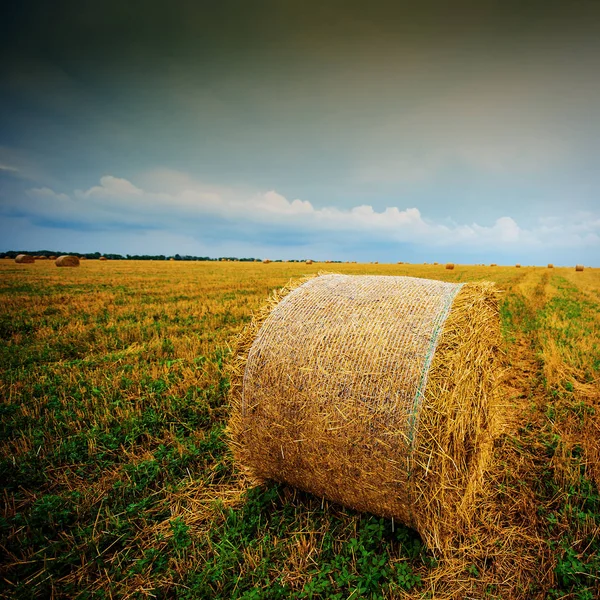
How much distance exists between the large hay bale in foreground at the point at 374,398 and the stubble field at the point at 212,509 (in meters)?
0.28

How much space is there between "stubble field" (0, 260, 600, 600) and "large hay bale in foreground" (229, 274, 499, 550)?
0.93 feet

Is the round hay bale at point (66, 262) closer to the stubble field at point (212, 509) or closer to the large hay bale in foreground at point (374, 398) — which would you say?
the stubble field at point (212, 509)

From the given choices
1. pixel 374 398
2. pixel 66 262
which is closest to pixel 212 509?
pixel 374 398

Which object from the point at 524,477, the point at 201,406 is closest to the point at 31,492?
the point at 201,406

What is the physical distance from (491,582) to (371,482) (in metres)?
1.12

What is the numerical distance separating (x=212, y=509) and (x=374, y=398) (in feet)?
6.28

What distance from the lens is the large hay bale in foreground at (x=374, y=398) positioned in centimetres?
269

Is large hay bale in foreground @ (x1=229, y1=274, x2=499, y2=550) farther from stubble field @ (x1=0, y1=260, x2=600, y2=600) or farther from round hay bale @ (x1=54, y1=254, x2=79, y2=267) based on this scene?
round hay bale @ (x1=54, y1=254, x2=79, y2=267)

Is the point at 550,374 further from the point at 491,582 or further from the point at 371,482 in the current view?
the point at 371,482

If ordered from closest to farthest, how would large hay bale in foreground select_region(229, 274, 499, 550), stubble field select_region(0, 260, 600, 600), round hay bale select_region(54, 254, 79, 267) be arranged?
stubble field select_region(0, 260, 600, 600), large hay bale in foreground select_region(229, 274, 499, 550), round hay bale select_region(54, 254, 79, 267)

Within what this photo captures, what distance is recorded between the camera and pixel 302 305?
354cm

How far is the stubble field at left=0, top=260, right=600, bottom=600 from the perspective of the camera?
2.56 metres

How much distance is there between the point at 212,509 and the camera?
10.6ft

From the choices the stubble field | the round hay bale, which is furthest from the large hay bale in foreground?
the round hay bale
